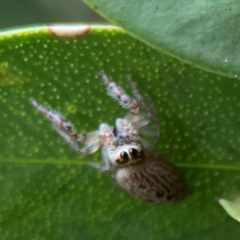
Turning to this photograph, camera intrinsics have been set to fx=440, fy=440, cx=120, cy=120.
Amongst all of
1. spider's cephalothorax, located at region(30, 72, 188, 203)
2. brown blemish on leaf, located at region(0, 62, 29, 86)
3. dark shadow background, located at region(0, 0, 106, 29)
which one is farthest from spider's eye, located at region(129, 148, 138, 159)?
dark shadow background, located at region(0, 0, 106, 29)

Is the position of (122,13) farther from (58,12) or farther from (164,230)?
(58,12)

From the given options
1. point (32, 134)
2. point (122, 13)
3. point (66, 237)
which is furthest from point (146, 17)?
point (66, 237)

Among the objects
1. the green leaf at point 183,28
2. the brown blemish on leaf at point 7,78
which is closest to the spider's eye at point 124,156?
the brown blemish on leaf at point 7,78

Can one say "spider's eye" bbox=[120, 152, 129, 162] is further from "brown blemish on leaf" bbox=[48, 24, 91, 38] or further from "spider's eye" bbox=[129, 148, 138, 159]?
"brown blemish on leaf" bbox=[48, 24, 91, 38]

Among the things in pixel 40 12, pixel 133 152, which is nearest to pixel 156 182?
pixel 133 152

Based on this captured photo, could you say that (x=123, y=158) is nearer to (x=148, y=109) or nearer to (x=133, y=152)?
(x=133, y=152)
